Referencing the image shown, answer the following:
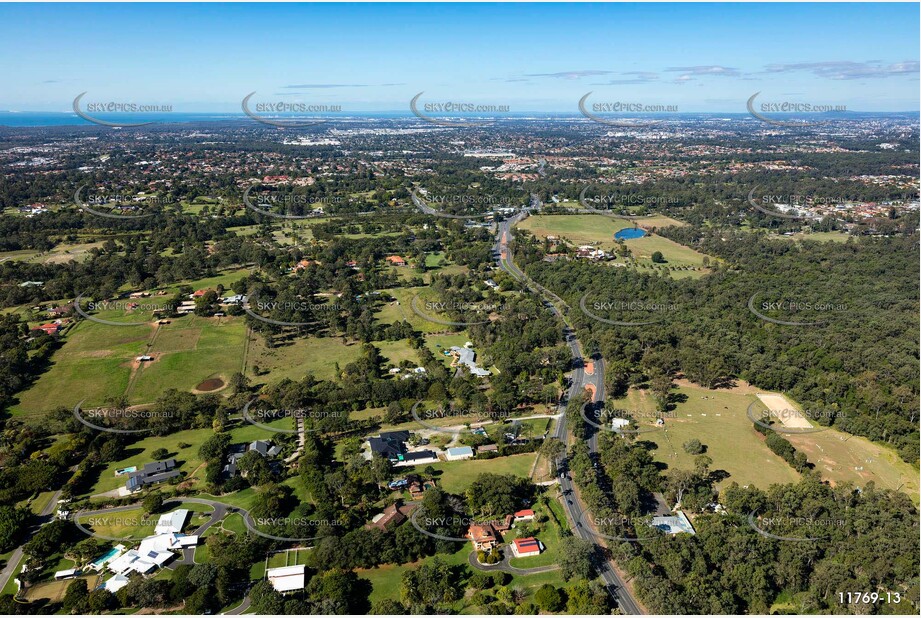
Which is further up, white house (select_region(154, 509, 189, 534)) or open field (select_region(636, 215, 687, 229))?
open field (select_region(636, 215, 687, 229))

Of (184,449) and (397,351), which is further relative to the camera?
(397,351)

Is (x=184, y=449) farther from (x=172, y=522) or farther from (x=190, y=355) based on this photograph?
(x=190, y=355)

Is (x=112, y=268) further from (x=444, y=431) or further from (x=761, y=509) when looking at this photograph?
(x=761, y=509)

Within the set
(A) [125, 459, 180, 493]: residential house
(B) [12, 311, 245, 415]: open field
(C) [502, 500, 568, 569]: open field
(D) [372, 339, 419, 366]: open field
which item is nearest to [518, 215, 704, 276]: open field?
(D) [372, 339, 419, 366]: open field

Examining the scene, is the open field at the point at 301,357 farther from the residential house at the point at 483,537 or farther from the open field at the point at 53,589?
the residential house at the point at 483,537

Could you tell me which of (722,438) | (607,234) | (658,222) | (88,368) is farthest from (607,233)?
(88,368)

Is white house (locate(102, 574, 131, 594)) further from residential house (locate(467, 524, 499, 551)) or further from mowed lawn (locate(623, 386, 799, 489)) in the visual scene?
mowed lawn (locate(623, 386, 799, 489))

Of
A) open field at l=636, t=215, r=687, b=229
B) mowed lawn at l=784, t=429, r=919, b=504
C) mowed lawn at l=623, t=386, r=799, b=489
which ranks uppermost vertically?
open field at l=636, t=215, r=687, b=229
